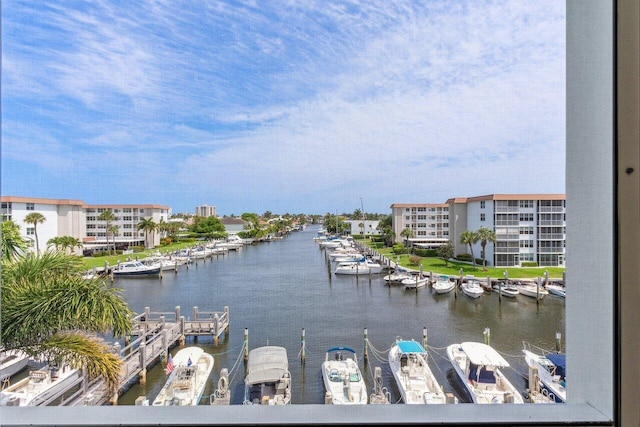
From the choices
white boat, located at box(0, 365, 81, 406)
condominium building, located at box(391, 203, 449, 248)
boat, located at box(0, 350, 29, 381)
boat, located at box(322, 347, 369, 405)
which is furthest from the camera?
boat, located at box(322, 347, 369, 405)

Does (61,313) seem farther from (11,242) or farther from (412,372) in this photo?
(412,372)

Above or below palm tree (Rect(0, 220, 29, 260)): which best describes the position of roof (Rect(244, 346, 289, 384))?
below

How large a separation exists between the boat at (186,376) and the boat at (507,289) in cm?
198

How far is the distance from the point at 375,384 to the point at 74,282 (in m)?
2.66

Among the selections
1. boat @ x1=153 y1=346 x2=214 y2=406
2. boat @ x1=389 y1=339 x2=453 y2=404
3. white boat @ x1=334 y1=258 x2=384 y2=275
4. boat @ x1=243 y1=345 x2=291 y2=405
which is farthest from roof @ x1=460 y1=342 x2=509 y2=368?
boat @ x1=153 y1=346 x2=214 y2=406

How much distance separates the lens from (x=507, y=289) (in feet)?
7.40

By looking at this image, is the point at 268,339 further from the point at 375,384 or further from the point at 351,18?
the point at 351,18

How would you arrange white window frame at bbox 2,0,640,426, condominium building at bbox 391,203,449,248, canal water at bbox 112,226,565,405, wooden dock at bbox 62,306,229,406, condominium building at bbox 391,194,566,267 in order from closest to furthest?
white window frame at bbox 2,0,640,426 < condominium building at bbox 391,194,566,267 < condominium building at bbox 391,203,449,248 < canal water at bbox 112,226,565,405 < wooden dock at bbox 62,306,229,406

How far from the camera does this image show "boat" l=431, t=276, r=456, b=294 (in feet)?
8.27

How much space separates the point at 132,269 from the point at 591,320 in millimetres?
2106

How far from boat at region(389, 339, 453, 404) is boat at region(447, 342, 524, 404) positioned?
212mm

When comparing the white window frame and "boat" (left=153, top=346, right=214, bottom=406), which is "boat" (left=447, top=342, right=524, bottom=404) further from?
the white window frame

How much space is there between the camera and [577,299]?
0.59m

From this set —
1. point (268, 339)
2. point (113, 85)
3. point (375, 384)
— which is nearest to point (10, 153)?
point (113, 85)
